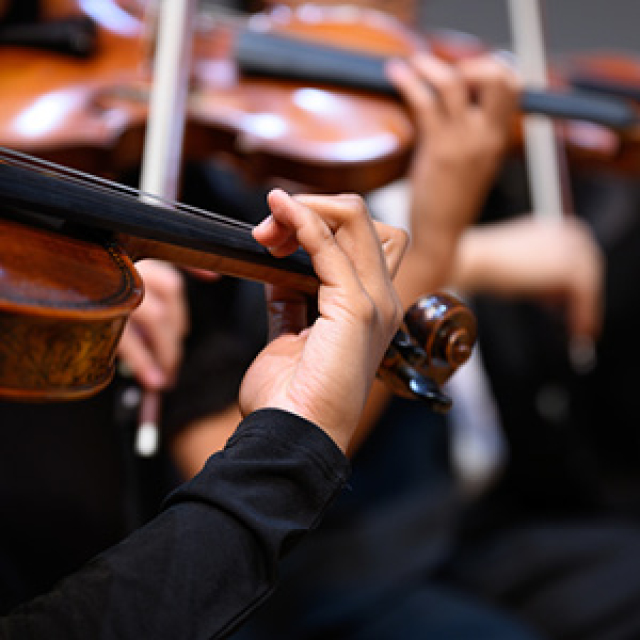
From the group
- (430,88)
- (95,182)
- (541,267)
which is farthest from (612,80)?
(95,182)

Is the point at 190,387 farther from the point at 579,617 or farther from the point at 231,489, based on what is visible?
the point at 579,617

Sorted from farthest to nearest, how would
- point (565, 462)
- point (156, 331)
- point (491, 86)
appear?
point (565, 462) → point (491, 86) → point (156, 331)

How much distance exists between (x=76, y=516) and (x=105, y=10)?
57 cm

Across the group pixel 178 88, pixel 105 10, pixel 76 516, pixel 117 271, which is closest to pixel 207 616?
pixel 117 271

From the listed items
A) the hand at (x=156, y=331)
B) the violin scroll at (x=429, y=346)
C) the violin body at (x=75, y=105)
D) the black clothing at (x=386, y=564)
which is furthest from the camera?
the black clothing at (x=386, y=564)

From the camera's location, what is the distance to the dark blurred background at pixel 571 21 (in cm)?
204

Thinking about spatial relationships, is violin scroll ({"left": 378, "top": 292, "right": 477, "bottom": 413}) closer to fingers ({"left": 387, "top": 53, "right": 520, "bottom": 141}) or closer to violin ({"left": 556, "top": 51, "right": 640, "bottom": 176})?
fingers ({"left": 387, "top": 53, "right": 520, "bottom": 141})

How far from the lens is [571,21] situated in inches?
80.5

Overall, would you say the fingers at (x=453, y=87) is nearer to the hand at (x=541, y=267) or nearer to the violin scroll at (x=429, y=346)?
the hand at (x=541, y=267)

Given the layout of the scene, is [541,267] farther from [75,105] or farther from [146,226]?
[146,226]

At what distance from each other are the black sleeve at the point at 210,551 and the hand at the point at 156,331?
0.21m

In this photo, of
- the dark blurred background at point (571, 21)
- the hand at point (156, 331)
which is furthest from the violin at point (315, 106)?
the dark blurred background at point (571, 21)

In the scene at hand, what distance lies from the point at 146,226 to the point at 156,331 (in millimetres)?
209

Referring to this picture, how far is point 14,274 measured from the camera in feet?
1.17
